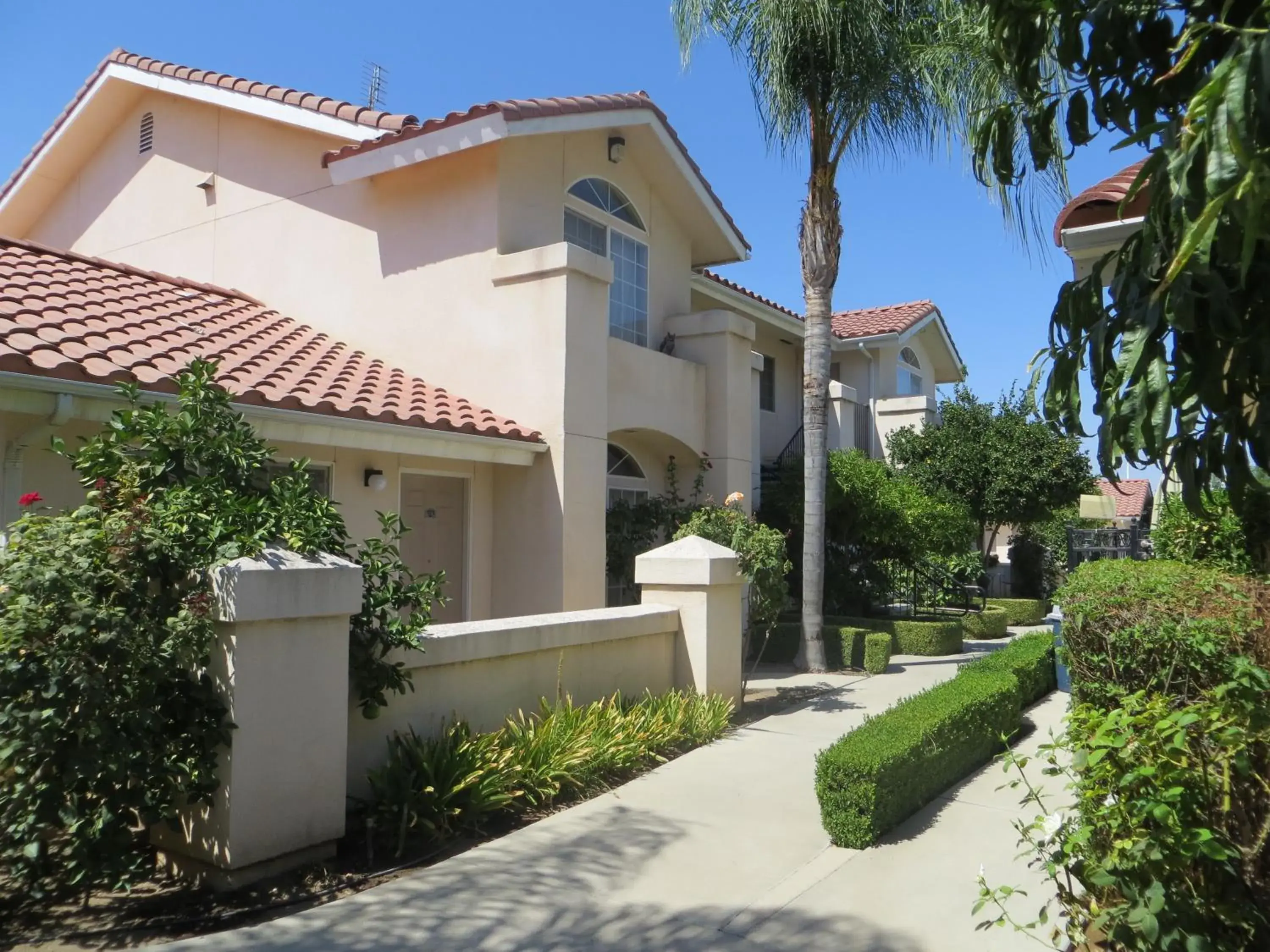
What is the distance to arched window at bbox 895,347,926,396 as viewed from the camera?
23328 millimetres

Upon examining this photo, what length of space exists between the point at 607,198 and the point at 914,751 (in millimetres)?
9140

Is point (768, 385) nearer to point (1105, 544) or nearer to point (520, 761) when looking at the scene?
point (1105, 544)

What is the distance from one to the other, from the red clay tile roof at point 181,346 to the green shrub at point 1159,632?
19.7ft

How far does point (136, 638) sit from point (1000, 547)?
1549 inches

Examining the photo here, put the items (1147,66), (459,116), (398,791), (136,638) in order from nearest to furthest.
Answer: (1147,66), (136,638), (398,791), (459,116)

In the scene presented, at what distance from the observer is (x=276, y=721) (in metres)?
5.35

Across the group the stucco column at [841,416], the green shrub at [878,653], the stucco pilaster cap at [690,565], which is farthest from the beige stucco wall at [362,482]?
the stucco column at [841,416]

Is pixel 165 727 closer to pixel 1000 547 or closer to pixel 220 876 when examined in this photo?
pixel 220 876

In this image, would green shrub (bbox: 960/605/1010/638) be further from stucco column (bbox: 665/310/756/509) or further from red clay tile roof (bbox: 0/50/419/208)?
red clay tile roof (bbox: 0/50/419/208)

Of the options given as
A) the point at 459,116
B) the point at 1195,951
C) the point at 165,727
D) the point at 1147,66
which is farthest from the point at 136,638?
the point at 459,116

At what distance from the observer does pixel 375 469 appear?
1002cm

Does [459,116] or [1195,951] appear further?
[459,116]

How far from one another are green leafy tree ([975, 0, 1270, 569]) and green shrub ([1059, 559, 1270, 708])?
1.80 m

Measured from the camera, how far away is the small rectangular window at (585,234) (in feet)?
41.1
